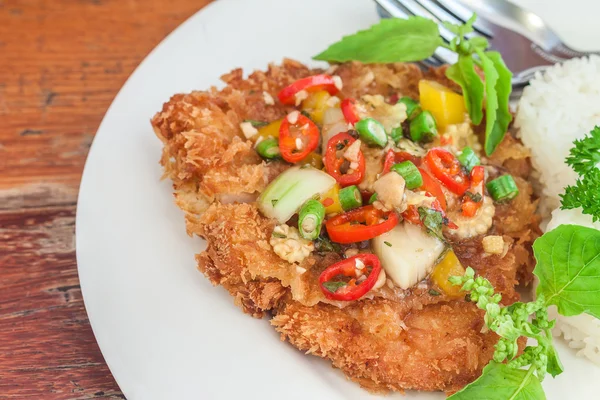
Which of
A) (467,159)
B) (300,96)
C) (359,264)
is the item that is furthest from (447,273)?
(300,96)

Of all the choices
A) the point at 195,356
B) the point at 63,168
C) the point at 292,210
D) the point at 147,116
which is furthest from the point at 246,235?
the point at 63,168

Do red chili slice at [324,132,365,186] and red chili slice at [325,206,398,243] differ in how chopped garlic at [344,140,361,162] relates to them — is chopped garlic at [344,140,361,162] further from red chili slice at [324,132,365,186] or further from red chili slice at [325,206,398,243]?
red chili slice at [325,206,398,243]

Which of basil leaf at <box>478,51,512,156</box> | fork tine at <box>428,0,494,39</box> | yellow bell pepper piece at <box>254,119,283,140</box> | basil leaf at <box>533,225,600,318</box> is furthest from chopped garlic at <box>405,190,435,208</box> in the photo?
fork tine at <box>428,0,494,39</box>

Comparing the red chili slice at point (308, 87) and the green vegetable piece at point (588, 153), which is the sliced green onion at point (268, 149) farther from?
the green vegetable piece at point (588, 153)

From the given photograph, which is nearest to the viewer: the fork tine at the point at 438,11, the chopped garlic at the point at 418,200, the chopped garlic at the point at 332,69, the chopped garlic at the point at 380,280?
the chopped garlic at the point at 380,280

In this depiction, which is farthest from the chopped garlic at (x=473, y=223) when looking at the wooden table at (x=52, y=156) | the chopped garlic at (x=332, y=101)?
the wooden table at (x=52, y=156)

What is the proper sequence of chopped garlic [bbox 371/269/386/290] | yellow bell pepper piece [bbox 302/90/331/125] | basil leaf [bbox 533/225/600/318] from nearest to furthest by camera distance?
basil leaf [bbox 533/225/600/318] → chopped garlic [bbox 371/269/386/290] → yellow bell pepper piece [bbox 302/90/331/125]

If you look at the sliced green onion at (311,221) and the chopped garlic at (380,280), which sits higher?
the sliced green onion at (311,221)
